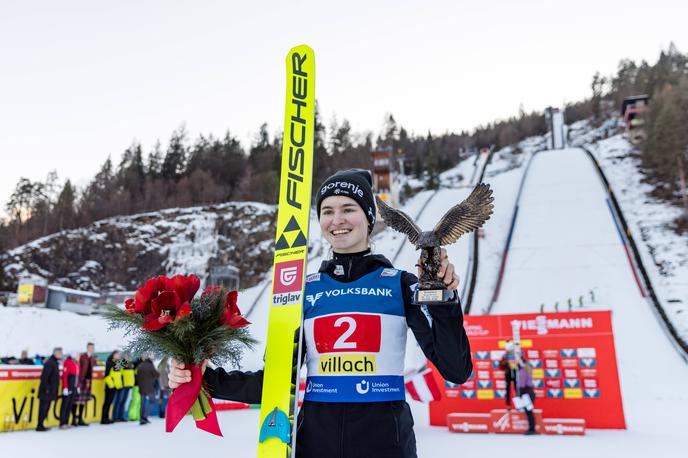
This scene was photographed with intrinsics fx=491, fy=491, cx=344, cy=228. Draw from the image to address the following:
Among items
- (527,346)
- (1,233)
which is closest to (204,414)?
(527,346)

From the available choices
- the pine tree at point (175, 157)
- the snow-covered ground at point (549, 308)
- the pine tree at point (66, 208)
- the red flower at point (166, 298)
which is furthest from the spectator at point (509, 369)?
the pine tree at point (175, 157)

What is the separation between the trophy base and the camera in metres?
1.55

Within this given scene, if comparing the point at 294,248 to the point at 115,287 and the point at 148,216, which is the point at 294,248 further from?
the point at 148,216

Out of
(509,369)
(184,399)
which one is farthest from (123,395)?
(184,399)

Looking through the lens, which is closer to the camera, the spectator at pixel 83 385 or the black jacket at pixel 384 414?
the black jacket at pixel 384 414

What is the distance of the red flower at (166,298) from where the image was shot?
1.68 meters

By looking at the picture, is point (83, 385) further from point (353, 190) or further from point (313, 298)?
point (353, 190)

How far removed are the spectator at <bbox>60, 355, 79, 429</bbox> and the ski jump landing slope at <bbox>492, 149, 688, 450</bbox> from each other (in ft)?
31.2

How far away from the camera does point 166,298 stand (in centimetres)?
173

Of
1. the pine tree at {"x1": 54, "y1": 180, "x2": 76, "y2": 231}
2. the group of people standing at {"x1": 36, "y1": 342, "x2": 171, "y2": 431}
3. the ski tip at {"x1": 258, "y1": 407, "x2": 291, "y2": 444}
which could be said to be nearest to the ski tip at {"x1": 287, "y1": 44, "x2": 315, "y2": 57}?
the ski tip at {"x1": 258, "y1": 407, "x2": 291, "y2": 444}

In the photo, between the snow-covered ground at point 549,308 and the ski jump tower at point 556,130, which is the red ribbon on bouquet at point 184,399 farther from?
the ski jump tower at point 556,130

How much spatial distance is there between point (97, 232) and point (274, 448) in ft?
127

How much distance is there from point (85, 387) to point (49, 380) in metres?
0.95

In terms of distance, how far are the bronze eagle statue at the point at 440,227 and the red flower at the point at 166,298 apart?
32.7 inches
